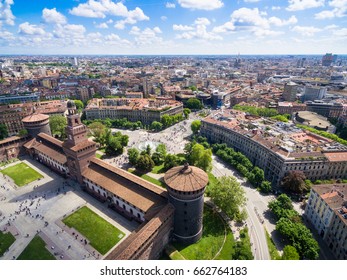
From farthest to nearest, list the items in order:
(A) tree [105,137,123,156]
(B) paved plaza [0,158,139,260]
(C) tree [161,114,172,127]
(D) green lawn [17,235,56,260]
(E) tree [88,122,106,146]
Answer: (C) tree [161,114,172,127] < (E) tree [88,122,106,146] < (A) tree [105,137,123,156] < (B) paved plaza [0,158,139,260] < (D) green lawn [17,235,56,260]

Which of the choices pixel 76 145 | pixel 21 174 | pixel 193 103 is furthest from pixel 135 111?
pixel 76 145

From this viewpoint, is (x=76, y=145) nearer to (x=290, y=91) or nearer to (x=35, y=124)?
(x=35, y=124)

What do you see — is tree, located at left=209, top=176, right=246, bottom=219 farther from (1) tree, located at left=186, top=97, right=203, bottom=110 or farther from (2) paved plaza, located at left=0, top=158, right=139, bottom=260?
(1) tree, located at left=186, top=97, right=203, bottom=110

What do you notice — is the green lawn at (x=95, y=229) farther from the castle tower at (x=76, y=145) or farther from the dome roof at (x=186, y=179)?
the dome roof at (x=186, y=179)

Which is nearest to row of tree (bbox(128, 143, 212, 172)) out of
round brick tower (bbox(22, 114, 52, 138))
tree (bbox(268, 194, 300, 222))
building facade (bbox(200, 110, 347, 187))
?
building facade (bbox(200, 110, 347, 187))

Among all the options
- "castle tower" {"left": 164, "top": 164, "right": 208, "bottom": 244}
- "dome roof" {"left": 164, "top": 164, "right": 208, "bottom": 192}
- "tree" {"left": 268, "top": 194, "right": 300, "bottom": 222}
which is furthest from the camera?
"tree" {"left": 268, "top": 194, "right": 300, "bottom": 222}

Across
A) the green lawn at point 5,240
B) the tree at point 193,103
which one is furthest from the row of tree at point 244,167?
the tree at point 193,103
